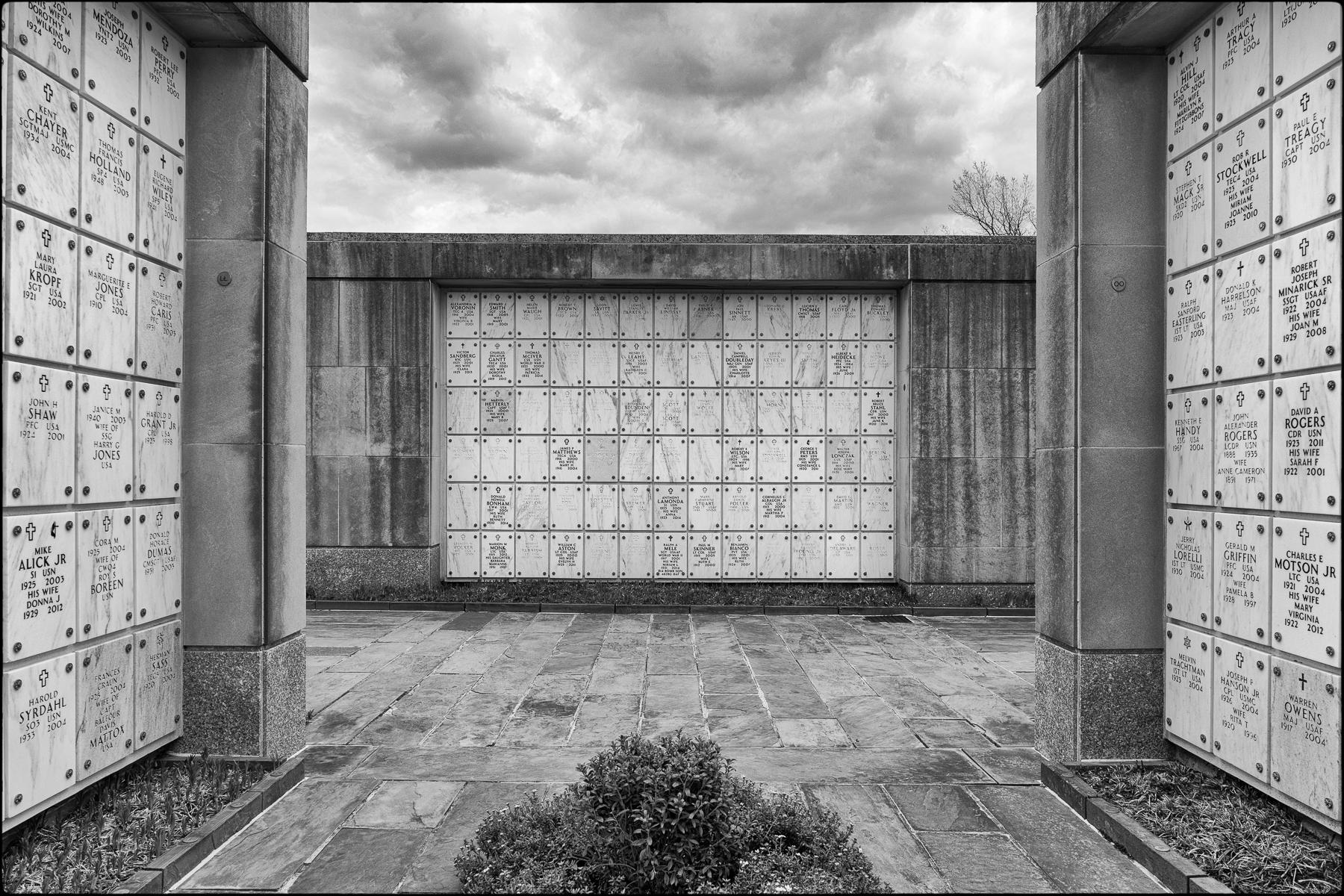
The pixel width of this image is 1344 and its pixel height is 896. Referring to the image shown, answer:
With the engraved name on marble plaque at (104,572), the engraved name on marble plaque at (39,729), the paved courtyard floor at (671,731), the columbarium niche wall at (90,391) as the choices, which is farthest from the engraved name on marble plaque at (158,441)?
the paved courtyard floor at (671,731)

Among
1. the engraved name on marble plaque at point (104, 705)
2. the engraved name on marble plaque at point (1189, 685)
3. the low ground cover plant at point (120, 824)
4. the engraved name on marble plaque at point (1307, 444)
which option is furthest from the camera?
the engraved name on marble plaque at point (1189, 685)

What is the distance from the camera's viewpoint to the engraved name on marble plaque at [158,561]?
386 cm

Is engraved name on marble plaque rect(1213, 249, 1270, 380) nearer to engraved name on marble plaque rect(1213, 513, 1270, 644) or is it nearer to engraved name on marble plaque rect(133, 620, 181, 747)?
engraved name on marble plaque rect(1213, 513, 1270, 644)

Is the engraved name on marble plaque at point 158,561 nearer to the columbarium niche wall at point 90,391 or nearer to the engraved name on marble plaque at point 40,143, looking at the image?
the columbarium niche wall at point 90,391

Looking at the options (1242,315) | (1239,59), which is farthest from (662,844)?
(1239,59)

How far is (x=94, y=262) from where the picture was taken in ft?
11.6

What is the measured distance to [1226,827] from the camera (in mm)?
3385

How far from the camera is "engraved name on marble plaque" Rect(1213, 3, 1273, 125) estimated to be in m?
3.52

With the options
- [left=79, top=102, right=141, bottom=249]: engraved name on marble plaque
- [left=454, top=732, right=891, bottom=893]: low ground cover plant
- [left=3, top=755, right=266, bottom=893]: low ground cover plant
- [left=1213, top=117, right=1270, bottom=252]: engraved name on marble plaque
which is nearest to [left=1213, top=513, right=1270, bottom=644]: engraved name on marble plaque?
[left=1213, top=117, right=1270, bottom=252]: engraved name on marble plaque

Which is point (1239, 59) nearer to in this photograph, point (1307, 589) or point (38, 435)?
point (1307, 589)

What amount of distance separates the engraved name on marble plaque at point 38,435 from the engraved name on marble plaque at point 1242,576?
5563 millimetres

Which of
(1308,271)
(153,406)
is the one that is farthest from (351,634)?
(1308,271)

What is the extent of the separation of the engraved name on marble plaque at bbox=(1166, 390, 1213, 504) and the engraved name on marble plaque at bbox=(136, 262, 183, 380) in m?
5.62

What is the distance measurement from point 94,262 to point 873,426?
824 cm
